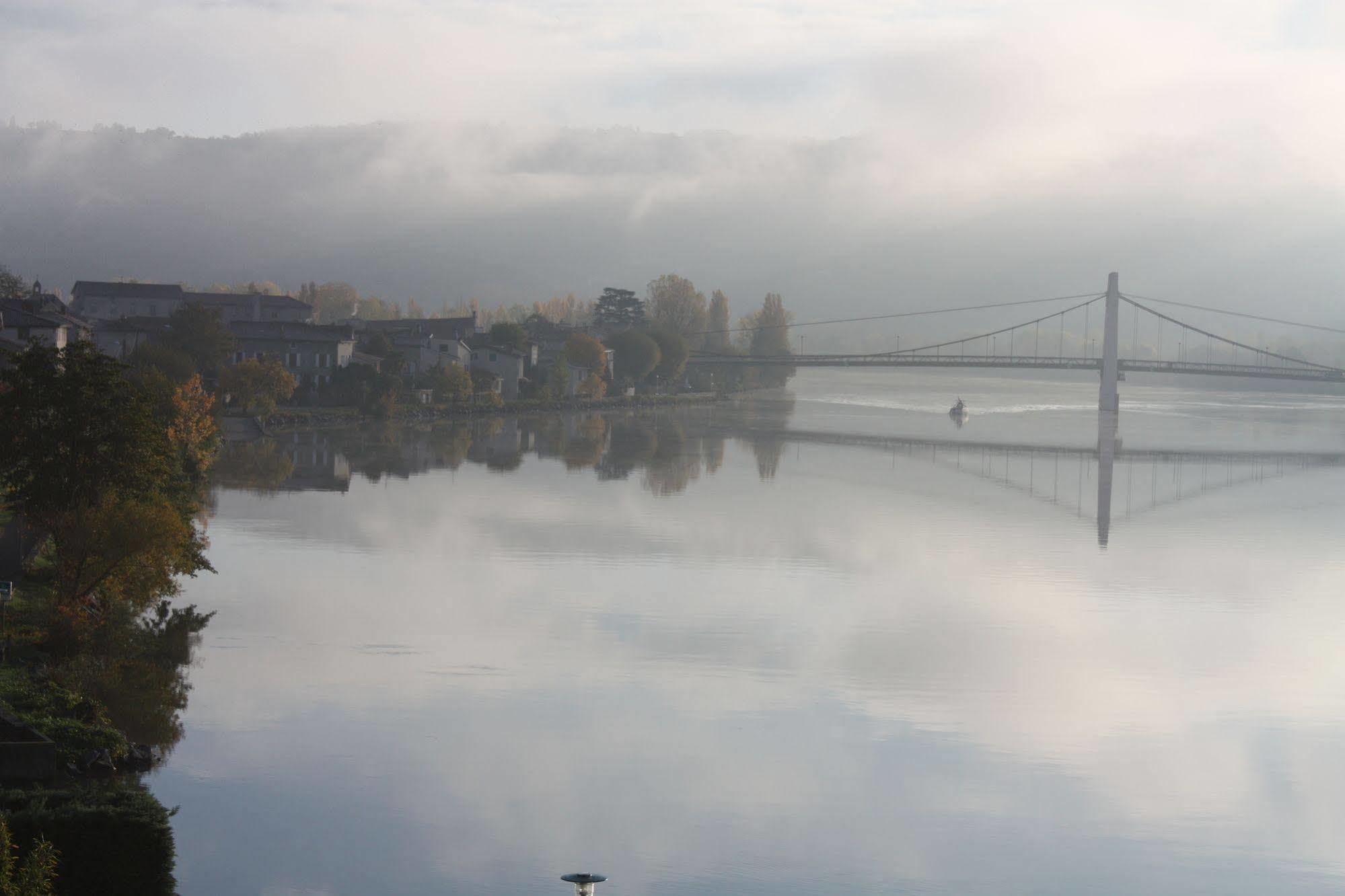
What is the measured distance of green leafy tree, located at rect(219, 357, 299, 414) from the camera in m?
35.3

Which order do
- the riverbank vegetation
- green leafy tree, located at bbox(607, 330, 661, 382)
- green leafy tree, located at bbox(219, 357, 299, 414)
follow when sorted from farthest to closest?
green leafy tree, located at bbox(607, 330, 661, 382), green leafy tree, located at bbox(219, 357, 299, 414), the riverbank vegetation

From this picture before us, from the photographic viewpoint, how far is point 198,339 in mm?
36844

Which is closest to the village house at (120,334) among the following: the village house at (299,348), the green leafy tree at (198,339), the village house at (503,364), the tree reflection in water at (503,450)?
the village house at (299,348)

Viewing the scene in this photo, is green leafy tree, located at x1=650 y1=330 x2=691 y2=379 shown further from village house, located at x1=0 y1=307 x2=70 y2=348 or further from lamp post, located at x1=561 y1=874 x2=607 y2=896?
lamp post, located at x1=561 y1=874 x2=607 y2=896

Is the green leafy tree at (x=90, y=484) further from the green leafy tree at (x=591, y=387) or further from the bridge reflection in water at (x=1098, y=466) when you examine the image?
the green leafy tree at (x=591, y=387)

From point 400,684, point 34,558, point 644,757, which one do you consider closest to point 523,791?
point 644,757

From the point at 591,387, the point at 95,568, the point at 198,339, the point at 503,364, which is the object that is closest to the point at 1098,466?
the point at 198,339

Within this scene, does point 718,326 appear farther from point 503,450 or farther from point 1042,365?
point 503,450

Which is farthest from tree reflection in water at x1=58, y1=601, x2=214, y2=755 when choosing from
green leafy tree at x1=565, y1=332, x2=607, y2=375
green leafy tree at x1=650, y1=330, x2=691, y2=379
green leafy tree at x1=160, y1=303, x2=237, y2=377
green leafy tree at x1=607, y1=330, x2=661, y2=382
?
green leafy tree at x1=650, y1=330, x2=691, y2=379

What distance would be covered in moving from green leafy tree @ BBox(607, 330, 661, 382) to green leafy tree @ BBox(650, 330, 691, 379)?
2.41m

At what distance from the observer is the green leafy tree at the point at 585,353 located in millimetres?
58719

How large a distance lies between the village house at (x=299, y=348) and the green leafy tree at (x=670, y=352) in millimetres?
24089

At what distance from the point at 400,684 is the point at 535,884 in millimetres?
3691

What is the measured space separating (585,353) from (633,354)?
3037mm
